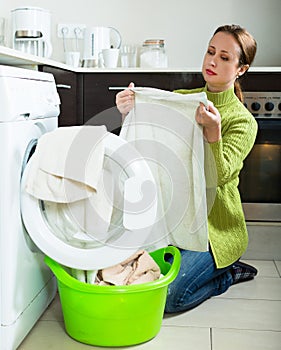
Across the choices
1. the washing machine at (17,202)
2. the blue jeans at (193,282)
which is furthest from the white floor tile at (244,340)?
the washing machine at (17,202)

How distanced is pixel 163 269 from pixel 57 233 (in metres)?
0.49

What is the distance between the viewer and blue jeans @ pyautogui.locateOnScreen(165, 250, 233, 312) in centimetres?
236

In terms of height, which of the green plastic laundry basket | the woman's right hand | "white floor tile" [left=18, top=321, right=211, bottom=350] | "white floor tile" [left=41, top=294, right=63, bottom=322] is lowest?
"white floor tile" [left=41, top=294, right=63, bottom=322]

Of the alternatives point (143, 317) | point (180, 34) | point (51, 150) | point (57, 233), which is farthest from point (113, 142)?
point (180, 34)

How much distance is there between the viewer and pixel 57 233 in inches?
80.1

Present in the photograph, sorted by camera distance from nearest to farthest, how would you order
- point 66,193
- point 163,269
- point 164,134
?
point 66,193
point 164,134
point 163,269

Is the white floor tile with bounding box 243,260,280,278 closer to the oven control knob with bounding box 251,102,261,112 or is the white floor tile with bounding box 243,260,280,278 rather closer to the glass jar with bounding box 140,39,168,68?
the oven control knob with bounding box 251,102,261,112

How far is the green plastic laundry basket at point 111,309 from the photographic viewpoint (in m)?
1.99

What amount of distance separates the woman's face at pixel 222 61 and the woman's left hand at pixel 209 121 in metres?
0.38

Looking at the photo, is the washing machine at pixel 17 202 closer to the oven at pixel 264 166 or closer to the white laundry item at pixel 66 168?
the white laundry item at pixel 66 168

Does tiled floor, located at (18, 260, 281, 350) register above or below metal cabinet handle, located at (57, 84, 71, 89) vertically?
below

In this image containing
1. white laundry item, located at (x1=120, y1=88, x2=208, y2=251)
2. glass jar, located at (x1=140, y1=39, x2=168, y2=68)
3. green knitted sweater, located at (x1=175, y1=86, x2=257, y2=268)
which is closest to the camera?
white laundry item, located at (x1=120, y1=88, x2=208, y2=251)

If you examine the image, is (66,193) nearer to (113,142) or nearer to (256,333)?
(113,142)

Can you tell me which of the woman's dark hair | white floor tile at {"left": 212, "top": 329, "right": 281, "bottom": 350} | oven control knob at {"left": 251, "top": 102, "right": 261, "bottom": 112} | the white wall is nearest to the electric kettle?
the white wall
